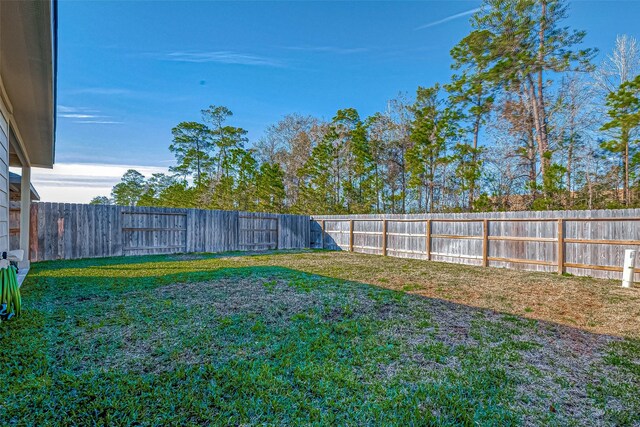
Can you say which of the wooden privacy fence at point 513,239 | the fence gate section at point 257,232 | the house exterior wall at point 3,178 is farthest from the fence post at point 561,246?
the house exterior wall at point 3,178

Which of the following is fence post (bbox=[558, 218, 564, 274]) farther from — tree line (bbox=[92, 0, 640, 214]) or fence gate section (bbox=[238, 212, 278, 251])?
fence gate section (bbox=[238, 212, 278, 251])

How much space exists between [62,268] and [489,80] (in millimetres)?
14402

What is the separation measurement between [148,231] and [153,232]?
5.9 inches

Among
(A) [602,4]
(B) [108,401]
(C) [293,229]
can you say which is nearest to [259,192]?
(C) [293,229]

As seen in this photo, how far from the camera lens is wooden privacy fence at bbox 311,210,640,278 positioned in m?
6.37

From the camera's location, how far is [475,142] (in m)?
13.0

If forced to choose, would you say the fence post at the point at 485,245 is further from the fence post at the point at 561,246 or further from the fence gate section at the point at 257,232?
the fence gate section at the point at 257,232

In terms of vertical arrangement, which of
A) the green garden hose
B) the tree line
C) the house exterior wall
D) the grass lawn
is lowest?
the grass lawn

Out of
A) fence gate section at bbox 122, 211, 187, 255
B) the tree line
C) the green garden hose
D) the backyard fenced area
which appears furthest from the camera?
the tree line

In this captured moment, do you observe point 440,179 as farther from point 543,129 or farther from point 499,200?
point 543,129

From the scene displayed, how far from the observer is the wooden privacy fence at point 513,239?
20.9ft

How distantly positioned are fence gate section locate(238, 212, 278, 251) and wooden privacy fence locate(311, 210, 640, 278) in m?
3.02

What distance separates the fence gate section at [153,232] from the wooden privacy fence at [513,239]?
5.95 meters

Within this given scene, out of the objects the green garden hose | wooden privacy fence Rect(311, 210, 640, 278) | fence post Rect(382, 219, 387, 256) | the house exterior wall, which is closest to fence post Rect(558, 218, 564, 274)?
wooden privacy fence Rect(311, 210, 640, 278)
